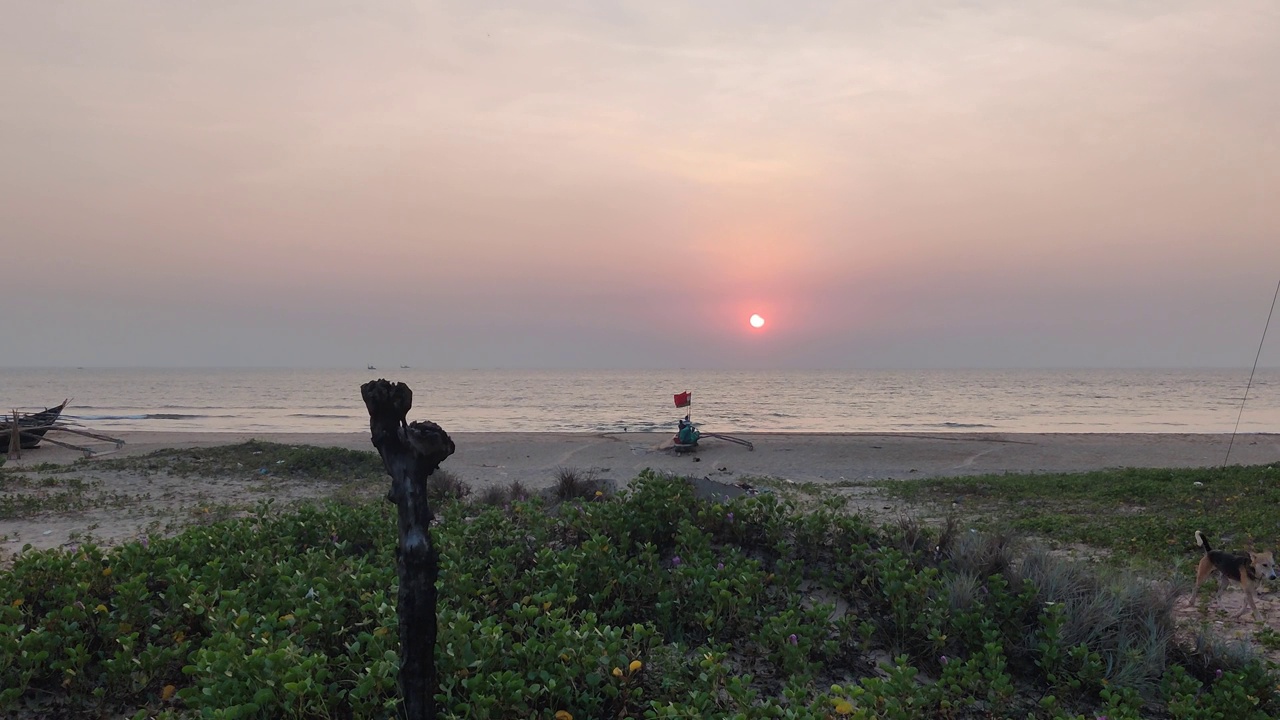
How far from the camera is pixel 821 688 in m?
4.36

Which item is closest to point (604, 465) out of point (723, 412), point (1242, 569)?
point (1242, 569)

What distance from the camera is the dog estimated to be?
6.30 m

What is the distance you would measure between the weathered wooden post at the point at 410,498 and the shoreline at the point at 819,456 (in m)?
13.4

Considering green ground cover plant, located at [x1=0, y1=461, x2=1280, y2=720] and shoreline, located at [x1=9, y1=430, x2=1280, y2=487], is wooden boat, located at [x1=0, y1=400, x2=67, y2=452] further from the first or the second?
green ground cover plant, located at [x1=0, y1=461, x2=1280, y2=720]

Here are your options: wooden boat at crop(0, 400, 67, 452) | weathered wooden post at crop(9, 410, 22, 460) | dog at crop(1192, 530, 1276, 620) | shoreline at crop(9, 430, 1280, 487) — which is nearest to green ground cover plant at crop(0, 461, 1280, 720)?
dog at crop(1192, 530, 1276, 620)

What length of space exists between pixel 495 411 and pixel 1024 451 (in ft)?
143

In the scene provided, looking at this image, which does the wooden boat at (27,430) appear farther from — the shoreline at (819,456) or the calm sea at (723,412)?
the calm sea at (723,412)

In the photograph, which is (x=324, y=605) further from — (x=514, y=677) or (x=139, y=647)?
(x=514, y=677)

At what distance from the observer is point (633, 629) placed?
405cm

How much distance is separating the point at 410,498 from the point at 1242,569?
7.19 m

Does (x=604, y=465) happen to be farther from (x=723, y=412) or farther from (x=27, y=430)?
(x=723, y=412)

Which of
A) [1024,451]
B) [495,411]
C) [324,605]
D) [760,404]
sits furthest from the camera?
[760,404]

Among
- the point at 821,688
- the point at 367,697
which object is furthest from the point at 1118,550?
the point at 367,697

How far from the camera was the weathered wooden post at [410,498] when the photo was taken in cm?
308
